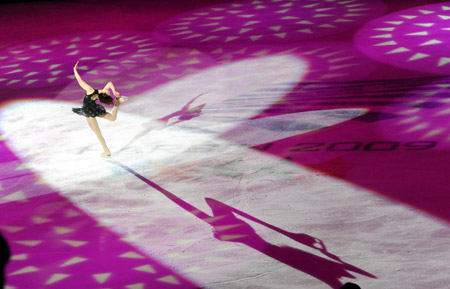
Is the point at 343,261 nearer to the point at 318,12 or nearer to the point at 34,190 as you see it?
the point at 34,190

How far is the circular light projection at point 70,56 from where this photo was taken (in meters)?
8.94

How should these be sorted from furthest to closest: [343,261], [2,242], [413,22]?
1. [413,22]
2. [2,242]
3. [343,261]

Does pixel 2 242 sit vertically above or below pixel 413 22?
below

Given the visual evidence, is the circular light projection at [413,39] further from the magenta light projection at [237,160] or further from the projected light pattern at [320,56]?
the projected light pattern at [320,56]

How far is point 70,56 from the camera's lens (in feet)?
31.9

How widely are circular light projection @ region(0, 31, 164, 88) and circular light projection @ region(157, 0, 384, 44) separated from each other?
2.20 ft

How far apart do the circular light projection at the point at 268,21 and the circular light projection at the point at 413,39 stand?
18.3 inches

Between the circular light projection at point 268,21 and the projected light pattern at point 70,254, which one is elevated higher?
the circular light projection at point 268,21

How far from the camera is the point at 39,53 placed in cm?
1006

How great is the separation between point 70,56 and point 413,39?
508 cm

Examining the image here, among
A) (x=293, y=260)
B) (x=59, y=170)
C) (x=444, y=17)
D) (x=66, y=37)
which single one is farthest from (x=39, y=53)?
(x=293, y=260)

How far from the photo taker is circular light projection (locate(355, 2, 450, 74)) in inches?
311

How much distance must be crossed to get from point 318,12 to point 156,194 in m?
6.21

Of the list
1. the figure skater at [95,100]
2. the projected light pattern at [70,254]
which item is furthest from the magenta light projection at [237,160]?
the figure skater at [95,100]
